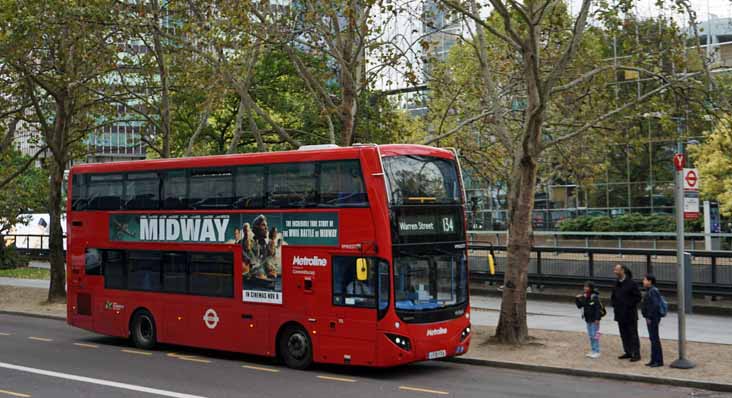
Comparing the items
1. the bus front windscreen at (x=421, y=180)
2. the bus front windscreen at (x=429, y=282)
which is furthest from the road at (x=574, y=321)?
the bus front windscreen at (x=421, y=180)

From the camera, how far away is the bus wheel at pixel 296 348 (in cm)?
1592

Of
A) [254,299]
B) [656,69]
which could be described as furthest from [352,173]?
[656,69]

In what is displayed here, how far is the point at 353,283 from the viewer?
15.1 meters

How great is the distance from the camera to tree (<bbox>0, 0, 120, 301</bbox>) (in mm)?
22516

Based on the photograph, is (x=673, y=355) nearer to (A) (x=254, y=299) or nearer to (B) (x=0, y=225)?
(A) (x=254, y=299)

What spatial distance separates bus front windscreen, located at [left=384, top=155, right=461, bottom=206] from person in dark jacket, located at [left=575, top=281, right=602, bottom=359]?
2.91 meters

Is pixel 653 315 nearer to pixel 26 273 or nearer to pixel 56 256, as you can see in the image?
pixel 56 256

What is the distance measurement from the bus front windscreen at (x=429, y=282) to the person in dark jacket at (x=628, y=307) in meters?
2.69

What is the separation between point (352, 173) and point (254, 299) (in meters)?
3.45

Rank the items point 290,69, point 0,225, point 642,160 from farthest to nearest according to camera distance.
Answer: point 642,160 < point 0,225 < point 290,69

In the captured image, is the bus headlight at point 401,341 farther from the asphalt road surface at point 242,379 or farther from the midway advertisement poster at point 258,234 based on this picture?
the midway advertisement poster at point 258,234

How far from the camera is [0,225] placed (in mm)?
43500

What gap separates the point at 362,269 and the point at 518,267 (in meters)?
4.31

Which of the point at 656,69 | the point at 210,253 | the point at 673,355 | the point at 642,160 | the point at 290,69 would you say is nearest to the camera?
the point at 673,355
